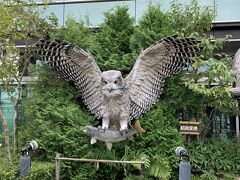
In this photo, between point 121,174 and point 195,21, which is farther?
point 195,21

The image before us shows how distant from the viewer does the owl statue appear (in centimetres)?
664

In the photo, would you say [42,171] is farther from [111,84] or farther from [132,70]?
[132,70]

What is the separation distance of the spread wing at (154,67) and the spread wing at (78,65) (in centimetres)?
72

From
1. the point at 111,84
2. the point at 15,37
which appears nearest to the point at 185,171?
the point at 111,84

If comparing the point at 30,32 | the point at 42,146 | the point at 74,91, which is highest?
the point at 30,32

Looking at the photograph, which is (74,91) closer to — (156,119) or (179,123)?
(156,119)

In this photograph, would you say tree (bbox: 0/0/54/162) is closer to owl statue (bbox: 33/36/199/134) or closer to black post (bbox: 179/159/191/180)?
owl statue (bbox: 33/36/199/134)

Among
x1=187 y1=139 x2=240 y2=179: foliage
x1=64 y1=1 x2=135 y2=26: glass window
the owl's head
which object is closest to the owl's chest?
the owl's head

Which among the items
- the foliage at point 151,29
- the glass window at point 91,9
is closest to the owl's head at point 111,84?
the foliage at point 151,29

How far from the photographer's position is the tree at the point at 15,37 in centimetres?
775

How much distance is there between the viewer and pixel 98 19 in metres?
11.7

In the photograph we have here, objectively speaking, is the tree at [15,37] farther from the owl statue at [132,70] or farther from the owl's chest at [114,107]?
the owl's chest at [114,107]

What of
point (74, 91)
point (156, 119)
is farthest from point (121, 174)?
point (74, 91)

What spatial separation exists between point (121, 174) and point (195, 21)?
404 cm
